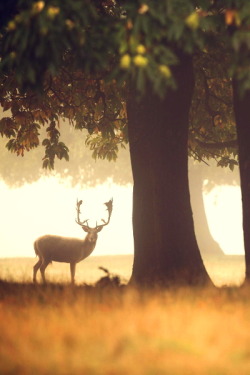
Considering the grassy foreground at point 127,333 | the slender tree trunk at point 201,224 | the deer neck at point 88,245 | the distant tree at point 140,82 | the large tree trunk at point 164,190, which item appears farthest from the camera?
the slender tree trunk at point 201,224

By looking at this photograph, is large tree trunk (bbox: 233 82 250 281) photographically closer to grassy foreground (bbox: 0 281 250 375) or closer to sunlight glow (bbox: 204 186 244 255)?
grassy foreground (bbox: 0 281 250 375)

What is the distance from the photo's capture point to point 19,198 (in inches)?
2813

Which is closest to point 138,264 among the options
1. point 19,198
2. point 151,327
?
point 151,327

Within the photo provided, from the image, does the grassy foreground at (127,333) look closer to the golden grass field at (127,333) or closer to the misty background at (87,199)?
the golden grass field at (127,333)

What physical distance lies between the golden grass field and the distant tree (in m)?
2.43

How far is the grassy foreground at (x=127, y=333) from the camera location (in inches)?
335

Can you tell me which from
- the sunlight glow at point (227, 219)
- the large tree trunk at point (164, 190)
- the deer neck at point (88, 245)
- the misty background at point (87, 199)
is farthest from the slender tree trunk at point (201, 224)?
the large tree trunk at point (164, 190)

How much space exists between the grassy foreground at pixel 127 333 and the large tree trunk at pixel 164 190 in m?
2.15

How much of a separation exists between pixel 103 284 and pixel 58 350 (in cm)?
575

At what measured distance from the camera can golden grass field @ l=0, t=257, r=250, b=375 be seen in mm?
8516

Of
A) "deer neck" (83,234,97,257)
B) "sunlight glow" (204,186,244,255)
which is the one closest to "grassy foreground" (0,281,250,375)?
"deer neck" (83,234,97,257)

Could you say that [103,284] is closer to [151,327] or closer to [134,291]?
[134,291]

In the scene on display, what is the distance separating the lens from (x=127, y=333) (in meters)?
9.76

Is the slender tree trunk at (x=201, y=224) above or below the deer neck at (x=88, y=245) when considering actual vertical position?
above
